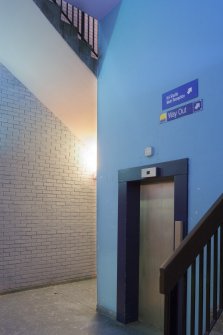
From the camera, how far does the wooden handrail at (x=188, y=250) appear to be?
1.79 m

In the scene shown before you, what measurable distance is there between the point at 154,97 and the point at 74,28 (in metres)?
1.73

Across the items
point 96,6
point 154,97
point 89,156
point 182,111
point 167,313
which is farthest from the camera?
point 89,156

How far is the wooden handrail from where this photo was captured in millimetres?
1787

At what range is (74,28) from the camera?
14.1ft

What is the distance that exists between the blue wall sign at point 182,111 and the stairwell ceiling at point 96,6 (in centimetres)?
184

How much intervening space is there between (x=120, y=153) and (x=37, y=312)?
2377mm

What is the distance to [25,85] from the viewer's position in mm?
5227

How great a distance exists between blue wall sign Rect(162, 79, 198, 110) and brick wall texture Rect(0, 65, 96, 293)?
8.98 feet

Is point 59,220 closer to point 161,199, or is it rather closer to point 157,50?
point 161,199

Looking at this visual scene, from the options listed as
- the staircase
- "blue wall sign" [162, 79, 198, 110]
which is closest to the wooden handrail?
"blue wall sign" [162, 79, 198, 110]

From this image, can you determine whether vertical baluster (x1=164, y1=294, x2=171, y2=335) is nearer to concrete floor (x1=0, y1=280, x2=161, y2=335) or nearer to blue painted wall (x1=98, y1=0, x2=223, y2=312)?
blue painted wall (x1=98, y1=0, x2=223, y2=312)

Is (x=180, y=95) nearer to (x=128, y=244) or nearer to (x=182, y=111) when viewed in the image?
(x=182, y=111)

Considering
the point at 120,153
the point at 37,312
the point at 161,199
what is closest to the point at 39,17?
the point at 120,153

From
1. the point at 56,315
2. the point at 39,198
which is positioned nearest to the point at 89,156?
the point at 39,198
